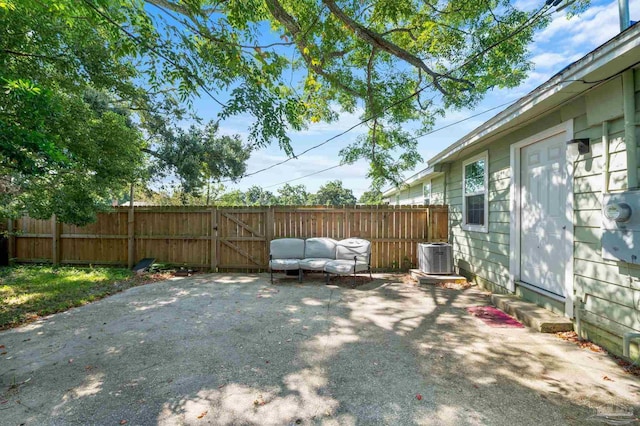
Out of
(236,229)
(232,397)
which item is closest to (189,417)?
(232,397)

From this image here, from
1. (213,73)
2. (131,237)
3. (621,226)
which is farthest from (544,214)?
(131,237)

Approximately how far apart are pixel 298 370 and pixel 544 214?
3879mm

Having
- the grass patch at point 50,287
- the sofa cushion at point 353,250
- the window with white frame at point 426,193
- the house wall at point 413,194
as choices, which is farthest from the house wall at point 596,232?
the grass patch at point 50,287

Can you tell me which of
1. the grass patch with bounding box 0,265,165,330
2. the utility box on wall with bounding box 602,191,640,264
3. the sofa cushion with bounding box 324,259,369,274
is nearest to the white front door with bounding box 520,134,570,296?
the utility box on wall with bounding box 602,191,640,264

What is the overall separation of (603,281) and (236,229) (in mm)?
6472

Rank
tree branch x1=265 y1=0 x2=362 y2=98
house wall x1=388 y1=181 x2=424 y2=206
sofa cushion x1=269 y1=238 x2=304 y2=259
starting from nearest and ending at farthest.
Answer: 1. tree branch x1=265 y1=0 x2=362 y2=98
2. sofa cushion x1=269 y1=238 x2=304 y2=259
3. house wall x1=388 y1=181 x2=424 y2=206

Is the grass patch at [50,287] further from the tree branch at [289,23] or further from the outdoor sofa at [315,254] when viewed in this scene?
the tree branch at [289,23]

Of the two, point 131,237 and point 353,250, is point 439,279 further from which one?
point 131,237

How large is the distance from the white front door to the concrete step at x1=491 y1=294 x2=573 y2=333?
0.32 metres

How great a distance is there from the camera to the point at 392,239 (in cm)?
678

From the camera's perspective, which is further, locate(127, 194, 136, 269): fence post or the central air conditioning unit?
locate(127, 194, 136, 269): fence post

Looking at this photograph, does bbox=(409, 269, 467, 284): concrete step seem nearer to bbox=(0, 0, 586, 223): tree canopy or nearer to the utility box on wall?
the utility box on wall

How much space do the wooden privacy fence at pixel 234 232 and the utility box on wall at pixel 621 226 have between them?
4.05 meters

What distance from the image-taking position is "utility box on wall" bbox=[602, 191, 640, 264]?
7.96ft
